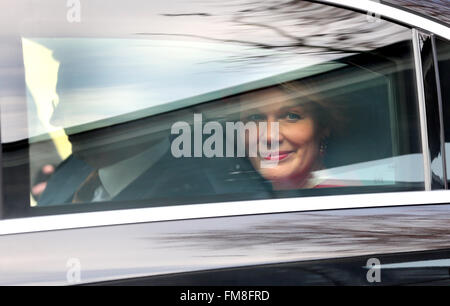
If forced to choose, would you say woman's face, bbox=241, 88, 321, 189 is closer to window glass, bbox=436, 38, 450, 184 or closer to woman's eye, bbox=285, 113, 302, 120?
woman's eye, bbox=285, 113, 302, 120

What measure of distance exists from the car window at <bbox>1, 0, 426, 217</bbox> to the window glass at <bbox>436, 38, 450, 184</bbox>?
9 cm

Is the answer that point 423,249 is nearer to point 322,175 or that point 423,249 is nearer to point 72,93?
point 322,175

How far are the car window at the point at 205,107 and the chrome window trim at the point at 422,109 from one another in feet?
0.05

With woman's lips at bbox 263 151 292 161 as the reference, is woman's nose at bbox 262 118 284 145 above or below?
above

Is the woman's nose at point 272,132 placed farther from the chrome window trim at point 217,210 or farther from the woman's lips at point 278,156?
the chrome window trim at point 217,210

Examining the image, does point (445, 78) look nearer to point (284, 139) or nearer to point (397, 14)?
point (397, 14)

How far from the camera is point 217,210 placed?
1689mm

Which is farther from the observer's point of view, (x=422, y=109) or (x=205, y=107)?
(x=422, y=109)

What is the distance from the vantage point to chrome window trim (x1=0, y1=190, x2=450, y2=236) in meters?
1.59

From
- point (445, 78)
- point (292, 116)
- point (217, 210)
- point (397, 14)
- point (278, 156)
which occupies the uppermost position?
point (397, 14)

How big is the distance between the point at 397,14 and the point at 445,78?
244 millimetres

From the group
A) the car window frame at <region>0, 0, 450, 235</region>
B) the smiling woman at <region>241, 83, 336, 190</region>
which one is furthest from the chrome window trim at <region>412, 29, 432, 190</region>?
the smiling woman at <region>241, 83, 336, 190</region>

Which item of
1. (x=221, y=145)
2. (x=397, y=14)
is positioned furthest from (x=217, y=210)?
(x=397, y=14)

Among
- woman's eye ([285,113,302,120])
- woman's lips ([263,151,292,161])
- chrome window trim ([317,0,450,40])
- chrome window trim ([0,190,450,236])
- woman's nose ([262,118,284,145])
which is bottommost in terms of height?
chrome window trim ([0,190,450,236])
